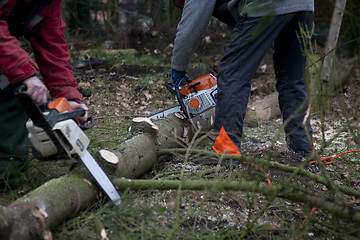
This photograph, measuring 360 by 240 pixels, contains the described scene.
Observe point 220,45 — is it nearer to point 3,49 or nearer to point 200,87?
point 200,87

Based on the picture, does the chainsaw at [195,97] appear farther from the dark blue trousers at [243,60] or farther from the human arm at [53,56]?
the human arm at [53,56]

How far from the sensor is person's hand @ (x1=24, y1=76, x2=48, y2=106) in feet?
6.21

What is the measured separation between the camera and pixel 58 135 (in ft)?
6.17

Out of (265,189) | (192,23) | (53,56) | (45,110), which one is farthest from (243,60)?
(45,110)

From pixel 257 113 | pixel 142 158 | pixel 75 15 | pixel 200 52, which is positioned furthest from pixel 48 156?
pixel 75 15

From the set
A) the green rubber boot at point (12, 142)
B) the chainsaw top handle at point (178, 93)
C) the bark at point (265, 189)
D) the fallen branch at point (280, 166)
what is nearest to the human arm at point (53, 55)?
the green rubber boot at point (12, 142)

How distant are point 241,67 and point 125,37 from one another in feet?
21.3

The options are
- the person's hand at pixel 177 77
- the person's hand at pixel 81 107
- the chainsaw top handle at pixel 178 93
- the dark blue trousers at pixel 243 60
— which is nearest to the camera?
the person's hand at pixel 81 107

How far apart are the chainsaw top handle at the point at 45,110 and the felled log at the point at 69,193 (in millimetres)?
371

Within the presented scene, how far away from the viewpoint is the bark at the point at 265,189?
159cm

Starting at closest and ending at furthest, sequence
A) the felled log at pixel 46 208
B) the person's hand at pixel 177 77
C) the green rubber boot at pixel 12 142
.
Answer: the felled log at pixel 46 208, the green rubber boot at pixel 12 142, the person's hand at pixel 177 77

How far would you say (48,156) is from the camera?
197 cm

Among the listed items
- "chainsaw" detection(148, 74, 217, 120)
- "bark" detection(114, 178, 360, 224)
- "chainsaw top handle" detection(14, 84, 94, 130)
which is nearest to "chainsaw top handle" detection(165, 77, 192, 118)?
"chainsaw" detection(148, 74, 217, 120)

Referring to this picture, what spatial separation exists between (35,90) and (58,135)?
29 centimetres
